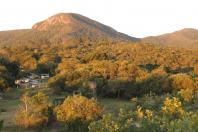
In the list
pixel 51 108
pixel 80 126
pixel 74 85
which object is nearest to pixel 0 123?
pixel 80 126

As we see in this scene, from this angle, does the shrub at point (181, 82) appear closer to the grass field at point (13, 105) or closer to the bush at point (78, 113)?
the grass field at point (13, 105)

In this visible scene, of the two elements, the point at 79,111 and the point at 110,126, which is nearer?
the point at 110,126

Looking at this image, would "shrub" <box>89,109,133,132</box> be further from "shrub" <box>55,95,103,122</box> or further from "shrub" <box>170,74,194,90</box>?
"shrub" <box>170,74,194,90</box>

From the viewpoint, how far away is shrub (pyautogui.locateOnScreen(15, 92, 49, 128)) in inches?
1560

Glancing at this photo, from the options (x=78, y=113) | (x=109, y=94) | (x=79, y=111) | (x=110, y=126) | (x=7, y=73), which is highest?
(x=110, y=126)

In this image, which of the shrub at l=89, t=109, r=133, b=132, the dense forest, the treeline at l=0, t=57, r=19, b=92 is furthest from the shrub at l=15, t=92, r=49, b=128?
the treeline at l=0, t=57, r=19, b=92

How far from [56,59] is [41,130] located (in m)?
60.6

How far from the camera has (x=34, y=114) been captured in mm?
40250

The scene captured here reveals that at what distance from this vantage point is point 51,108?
4281 centimetres

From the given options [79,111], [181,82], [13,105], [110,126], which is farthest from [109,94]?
[110,126]

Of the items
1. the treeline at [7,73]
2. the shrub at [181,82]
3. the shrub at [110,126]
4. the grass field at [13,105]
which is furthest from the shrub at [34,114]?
the shrub at [181,82]

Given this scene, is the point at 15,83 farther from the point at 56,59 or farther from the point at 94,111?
the point at 94,111

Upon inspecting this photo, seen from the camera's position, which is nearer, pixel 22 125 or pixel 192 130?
pixel 192 130

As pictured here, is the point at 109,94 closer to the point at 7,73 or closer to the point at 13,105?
the point at 13,105
